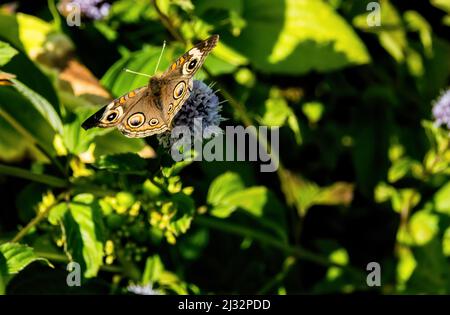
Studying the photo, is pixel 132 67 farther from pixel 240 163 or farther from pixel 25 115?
pixel 240 163

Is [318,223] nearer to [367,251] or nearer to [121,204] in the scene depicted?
[367,251]

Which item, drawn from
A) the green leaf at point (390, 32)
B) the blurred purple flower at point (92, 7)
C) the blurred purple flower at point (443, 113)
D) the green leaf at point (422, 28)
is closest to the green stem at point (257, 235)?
the blurred purple flower at point (443, 113)

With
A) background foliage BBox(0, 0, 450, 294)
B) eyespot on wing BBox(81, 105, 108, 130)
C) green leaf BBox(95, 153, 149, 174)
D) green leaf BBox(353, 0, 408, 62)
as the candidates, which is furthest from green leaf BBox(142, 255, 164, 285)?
green leaf BBox(353, 0, 408, 62)

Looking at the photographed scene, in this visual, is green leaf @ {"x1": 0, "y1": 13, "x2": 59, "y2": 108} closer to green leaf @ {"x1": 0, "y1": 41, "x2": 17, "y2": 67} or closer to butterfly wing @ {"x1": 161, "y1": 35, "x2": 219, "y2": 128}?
green leaf @ {"x1": 0, "y1": 41, "x2": 17, "y2": 67}

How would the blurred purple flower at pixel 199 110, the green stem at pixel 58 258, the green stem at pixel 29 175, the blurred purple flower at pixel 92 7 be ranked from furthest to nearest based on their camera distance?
the blurred purple flower at pixel 92 7 → the green stem at pixel 58 258 → the green stem at pixel 29 175 → the blurred purple flower at pixel 199 110

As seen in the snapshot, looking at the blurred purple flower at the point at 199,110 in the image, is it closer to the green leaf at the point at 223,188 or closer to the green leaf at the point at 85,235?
the green leaf at the point at 85,235
